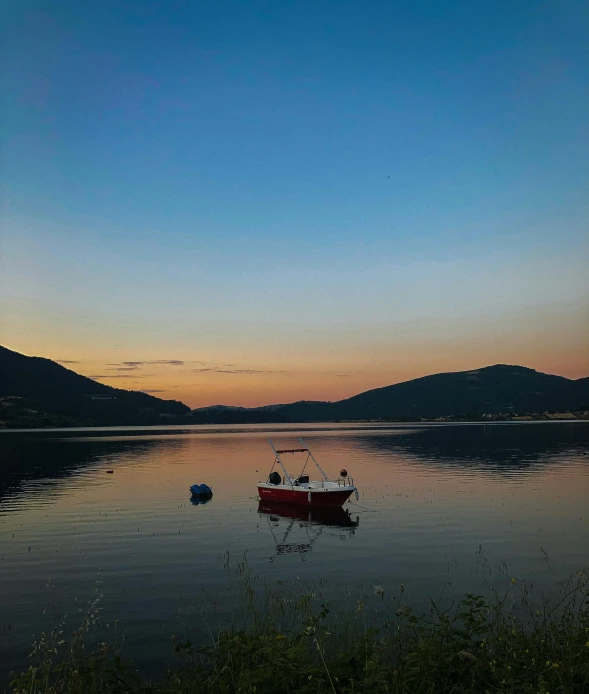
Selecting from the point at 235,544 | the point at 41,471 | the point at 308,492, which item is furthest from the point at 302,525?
the point at 41,471

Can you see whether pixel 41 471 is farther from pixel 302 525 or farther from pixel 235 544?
pixel 235 544

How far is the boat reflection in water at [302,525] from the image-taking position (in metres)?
35.4

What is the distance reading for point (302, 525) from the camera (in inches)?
1679

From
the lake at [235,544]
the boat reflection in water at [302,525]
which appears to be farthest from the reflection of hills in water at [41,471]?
the boat reflection in water at [302,525]

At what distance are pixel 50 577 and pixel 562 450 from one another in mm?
106316

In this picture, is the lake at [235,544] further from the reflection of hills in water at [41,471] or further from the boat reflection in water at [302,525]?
the reflection of hills in water at [41,471]

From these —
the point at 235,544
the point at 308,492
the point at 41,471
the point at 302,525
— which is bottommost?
the point at 41,471

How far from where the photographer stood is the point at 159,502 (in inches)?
2157

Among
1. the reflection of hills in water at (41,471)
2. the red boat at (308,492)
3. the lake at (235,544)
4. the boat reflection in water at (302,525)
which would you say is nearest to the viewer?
the lake at (235,544)

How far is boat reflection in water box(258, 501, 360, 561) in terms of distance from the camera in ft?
116

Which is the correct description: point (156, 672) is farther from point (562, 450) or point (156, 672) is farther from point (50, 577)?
point (562, 450)

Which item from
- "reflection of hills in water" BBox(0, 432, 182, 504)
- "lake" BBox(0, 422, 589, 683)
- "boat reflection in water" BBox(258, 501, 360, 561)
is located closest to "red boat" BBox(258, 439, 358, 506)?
"boat reflection in water" BBox(258, 501, 360, 561)

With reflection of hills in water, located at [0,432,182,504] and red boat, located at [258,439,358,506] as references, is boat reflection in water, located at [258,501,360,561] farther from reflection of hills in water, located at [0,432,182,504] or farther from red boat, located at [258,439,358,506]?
reflection of hills in water, located at [0,432,182,504]

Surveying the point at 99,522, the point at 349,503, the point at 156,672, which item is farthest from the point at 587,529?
the point at 99,522
